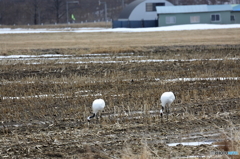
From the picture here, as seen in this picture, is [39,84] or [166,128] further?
[39,84]

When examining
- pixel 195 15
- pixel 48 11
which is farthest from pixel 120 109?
pixel 48 11

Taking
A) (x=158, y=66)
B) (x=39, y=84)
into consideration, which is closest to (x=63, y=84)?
(x=39, y=84)

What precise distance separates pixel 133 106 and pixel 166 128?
7.69 ft

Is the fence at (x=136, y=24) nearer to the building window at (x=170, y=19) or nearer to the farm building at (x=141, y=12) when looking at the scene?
the farm building at (x=141, y=12)

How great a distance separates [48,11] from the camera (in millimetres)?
122000

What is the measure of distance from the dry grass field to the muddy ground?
17 mm

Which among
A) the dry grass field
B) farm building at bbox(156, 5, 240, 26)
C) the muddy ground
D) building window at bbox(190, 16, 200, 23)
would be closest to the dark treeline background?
farm building at bbox(156, 5, 240, 26)

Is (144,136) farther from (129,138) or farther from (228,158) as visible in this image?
(228,158)

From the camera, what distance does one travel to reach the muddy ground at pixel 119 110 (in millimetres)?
8117

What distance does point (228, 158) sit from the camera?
672 cm

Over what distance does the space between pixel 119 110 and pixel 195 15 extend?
5935cm

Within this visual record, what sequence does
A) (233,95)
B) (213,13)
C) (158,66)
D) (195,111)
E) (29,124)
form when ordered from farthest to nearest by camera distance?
1. (213,13)
2. (158,66)
3. (233,95)
4. (195,111)
5. (29,124)

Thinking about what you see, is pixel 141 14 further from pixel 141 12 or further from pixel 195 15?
pixel 195 15

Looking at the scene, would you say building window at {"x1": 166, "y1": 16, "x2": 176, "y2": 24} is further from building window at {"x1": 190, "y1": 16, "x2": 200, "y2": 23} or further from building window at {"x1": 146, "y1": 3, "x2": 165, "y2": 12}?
building window at {"x1": 146, "y1": 3, "x2": 165, "y2": 12}
